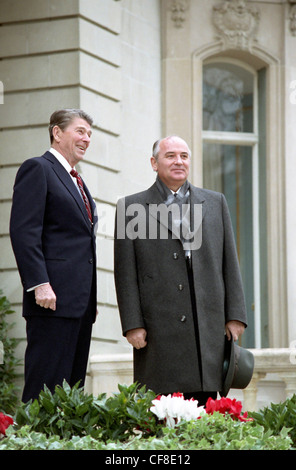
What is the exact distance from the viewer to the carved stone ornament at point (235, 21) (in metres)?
8.35

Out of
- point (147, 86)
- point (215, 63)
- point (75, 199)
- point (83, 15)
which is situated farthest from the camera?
point (215, 63)

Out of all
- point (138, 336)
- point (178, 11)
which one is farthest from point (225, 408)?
point (178, 11)

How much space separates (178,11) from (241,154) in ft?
4.93

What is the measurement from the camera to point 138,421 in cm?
289

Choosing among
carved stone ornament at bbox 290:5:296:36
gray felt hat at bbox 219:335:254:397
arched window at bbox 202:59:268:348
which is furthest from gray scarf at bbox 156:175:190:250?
carved stone ornament at bbox 290:5:296:36

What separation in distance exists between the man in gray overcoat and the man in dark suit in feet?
0.71

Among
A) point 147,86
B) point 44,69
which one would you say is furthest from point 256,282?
point 44,69

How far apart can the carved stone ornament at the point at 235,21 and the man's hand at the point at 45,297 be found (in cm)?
481

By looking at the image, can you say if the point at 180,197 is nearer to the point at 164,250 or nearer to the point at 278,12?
the point at 164,250

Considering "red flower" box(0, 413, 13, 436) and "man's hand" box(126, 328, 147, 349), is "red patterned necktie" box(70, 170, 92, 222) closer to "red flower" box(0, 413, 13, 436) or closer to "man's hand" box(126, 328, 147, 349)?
Answer: "man's hand" box(126, 328, 147, 349)

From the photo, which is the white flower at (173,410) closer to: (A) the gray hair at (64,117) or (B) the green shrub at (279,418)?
(B) the green shrub at (279,418)

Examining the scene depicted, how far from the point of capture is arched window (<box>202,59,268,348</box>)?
8.55 m

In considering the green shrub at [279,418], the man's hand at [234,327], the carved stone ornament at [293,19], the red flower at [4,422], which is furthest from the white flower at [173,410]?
the carved stone ornament at [293,19]
